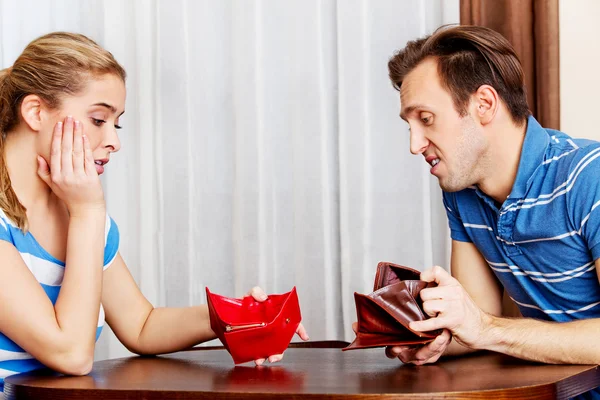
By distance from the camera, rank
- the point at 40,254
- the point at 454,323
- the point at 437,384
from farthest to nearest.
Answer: the point at 40,254
the point at 454,323
the point at 437,384

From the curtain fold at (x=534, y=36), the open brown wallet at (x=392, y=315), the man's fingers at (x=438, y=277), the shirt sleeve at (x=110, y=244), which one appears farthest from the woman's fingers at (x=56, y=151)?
the curtain fold at (x=534, y=36)

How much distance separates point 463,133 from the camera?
5.80 ft

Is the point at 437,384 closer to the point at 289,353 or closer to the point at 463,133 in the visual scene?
the point at 289,353

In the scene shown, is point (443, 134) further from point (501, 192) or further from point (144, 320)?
point (144, 320)

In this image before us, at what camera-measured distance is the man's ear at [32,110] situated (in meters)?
1.59

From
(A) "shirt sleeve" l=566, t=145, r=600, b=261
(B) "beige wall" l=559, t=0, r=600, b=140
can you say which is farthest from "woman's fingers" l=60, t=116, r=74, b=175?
(B) "beige wall" l=559, t=0, r=600, b=140

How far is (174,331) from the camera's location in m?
1.69

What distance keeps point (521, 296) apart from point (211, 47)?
1.60 m

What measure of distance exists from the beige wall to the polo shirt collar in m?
0.83

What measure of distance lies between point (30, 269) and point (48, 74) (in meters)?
0.42

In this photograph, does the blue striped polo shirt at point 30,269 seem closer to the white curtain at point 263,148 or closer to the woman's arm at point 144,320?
the woman's arm at point 144,320

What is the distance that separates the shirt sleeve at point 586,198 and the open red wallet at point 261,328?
2.00ft

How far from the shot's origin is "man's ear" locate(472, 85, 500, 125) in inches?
69.0

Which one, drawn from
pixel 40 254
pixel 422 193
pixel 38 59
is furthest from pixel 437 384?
pixel 422 193
